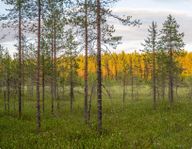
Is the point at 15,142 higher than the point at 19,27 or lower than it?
lower

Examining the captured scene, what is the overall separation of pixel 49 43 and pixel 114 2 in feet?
65.8

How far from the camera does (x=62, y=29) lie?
42.4 m

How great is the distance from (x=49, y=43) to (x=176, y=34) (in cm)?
2019

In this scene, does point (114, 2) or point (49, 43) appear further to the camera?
point (49, 43)

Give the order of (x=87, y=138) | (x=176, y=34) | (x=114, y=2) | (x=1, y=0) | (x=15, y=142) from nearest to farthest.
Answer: (x=15, y=142), (x=87, y=138), (x=114, y=2), (x=1, y=0), (x=176, y=34)

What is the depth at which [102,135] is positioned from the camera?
21.1 m

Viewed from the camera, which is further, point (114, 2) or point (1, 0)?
point (1, 0)

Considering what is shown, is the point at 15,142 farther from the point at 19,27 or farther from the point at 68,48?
the point at 68,48

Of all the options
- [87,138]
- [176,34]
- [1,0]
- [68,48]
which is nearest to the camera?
[87,138]

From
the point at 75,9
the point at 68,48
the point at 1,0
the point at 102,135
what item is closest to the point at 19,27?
the point at 1,0

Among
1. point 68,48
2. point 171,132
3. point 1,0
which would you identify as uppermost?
point 1,0

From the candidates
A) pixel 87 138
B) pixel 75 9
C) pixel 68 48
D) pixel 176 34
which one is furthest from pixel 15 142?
pixel 176 34

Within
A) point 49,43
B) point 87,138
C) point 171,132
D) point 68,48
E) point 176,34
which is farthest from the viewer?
point 176,34

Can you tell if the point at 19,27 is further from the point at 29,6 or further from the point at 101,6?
the point at 101,6
